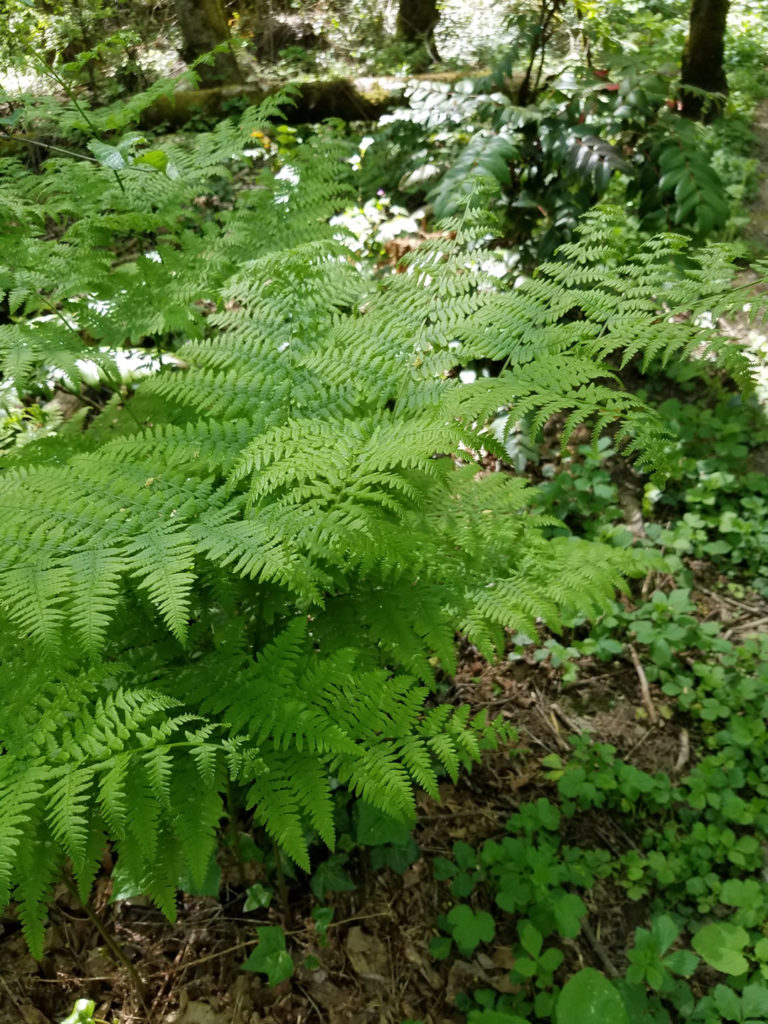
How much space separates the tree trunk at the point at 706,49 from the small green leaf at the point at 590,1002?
529 cm

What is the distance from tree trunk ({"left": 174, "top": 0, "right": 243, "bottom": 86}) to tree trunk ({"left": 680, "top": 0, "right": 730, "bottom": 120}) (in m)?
3.94

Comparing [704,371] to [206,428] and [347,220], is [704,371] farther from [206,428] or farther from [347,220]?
[206,428]

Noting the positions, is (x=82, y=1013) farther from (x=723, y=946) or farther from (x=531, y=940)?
(x=723, y=946)

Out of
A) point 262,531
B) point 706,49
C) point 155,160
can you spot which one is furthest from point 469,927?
point 706,49

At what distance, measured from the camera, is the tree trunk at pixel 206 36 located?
6.26m

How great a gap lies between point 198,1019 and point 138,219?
247 cm

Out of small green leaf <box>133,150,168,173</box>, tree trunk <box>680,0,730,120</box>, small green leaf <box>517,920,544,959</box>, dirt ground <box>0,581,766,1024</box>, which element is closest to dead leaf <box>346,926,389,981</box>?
dirt ground <box>0,581,766,1024</box>

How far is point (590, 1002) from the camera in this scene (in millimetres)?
1712

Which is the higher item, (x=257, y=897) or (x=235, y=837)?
(x=235, y=837)

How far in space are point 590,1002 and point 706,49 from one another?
629 cm

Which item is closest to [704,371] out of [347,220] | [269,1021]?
[347,220]

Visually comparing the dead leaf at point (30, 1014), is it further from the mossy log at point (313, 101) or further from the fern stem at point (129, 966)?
the mossy log at point (313, 101)

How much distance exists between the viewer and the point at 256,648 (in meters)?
1.79

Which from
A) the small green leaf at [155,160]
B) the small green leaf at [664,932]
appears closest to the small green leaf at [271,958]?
the small green leaf at [664,932]
